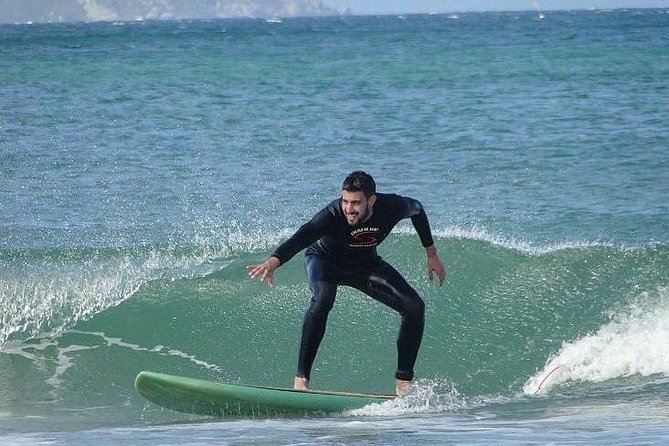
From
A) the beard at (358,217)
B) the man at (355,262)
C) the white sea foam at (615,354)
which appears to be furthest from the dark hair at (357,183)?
the white sea foam at (615,354)

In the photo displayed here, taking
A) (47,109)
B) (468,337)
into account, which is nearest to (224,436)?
(468,337)

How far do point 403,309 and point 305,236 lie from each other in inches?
29.7

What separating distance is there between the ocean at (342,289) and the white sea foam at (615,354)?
2cm

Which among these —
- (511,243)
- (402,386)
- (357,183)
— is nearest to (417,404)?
(402,386)

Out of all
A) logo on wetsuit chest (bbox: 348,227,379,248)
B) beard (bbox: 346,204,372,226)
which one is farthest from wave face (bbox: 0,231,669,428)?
beard (bbox: 346,204,372,226)

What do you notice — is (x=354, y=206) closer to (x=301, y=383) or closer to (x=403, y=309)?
(x=403, y=309)

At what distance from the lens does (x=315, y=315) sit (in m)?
6.88

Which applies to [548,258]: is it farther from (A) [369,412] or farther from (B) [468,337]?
(A) [369,412]

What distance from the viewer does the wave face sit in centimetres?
831

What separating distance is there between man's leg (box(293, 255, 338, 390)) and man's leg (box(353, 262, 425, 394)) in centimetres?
26

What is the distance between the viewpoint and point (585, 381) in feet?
26.2

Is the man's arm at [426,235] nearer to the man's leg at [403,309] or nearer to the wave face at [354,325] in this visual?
the man's leg at [403,309]

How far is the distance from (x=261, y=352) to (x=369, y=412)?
222 centimetres

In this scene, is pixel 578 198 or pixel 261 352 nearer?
pixel 261 352
